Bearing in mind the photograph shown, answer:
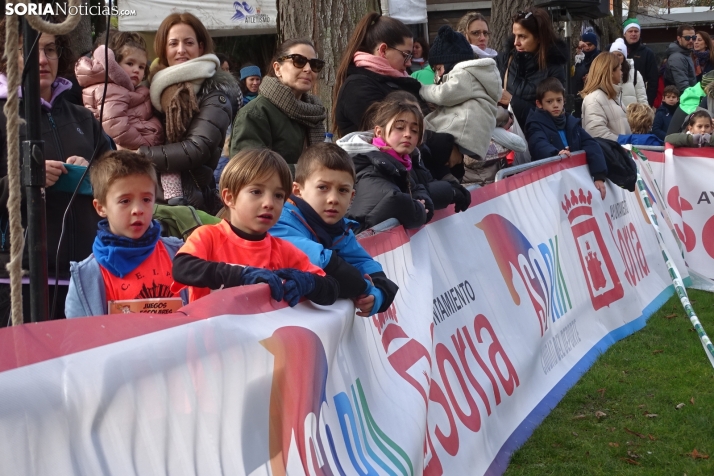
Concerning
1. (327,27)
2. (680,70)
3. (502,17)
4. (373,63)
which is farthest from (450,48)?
(680,70)

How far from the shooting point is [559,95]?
26.7 feet

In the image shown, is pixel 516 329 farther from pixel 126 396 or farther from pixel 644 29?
pixel 644 29

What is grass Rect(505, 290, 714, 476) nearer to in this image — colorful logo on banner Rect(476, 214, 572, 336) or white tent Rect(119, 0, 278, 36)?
colorful logo on banner Rect(476, 214, 572, 336)

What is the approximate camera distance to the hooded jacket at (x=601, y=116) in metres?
10.9

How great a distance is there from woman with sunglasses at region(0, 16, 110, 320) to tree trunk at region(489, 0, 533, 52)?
870 cm

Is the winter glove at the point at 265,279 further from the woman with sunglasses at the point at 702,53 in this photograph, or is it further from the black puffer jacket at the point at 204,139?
the woman with sunglasses at the point at 702,53

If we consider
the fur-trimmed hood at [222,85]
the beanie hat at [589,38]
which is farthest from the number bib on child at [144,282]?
the beanie hat at [589,38]

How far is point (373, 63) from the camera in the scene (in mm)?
5859

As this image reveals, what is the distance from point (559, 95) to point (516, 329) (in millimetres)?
Answer: 3204

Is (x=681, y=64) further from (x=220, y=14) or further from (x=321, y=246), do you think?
(x=321, y=246)

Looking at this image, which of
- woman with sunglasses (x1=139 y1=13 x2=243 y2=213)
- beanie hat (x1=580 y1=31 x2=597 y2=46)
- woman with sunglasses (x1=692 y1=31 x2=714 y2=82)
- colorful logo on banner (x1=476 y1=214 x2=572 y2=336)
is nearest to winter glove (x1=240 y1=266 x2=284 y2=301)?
woman with sunglasses (x1=139 y1=13 x2=243 y2=213)

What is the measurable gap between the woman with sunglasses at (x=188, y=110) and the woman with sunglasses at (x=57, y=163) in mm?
816

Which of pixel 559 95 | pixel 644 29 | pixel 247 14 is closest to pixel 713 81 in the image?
pixel 559 95

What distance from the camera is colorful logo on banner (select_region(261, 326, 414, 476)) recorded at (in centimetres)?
276
